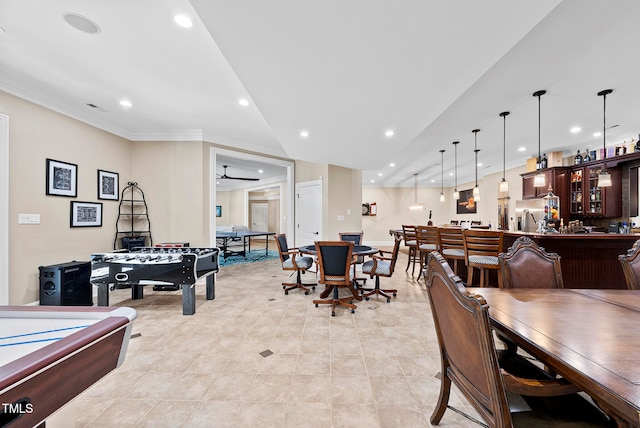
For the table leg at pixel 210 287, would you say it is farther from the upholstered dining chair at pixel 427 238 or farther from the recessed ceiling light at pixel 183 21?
Result: the upholstered dining chair at pixel 427 238

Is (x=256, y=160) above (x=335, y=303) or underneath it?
above

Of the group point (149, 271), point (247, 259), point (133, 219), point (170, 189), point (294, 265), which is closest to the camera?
point (149, 271)

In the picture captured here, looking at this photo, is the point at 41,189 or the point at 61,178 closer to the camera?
the point at 41,189

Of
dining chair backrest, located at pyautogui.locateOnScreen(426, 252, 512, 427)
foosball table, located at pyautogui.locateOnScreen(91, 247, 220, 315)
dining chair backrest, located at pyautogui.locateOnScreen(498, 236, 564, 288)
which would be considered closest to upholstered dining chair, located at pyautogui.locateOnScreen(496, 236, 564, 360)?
dining chair backrest, located at pyautogui.locateOnScreen(498, 236, 564, 288)

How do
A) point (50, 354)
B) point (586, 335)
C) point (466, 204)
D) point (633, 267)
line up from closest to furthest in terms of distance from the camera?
point (50, 354), point (586, 335), point (633, 267), point (466, 204)

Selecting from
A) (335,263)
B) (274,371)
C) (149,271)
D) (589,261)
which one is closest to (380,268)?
(335,263)

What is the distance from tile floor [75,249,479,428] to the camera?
1.55 meters

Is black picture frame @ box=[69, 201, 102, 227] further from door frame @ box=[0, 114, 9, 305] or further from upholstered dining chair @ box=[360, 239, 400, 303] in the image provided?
upholstered dining chair @ box=[360, 239, 400, 303]

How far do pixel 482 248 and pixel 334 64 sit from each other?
2863mm

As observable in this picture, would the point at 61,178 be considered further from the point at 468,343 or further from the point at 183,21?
the point at 468,343

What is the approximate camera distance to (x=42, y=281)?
310 cm

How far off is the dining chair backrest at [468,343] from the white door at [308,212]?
193 inches

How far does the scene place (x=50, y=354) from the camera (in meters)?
0.82

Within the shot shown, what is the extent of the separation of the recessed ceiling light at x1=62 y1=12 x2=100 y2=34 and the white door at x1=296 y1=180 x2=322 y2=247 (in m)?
4.52
